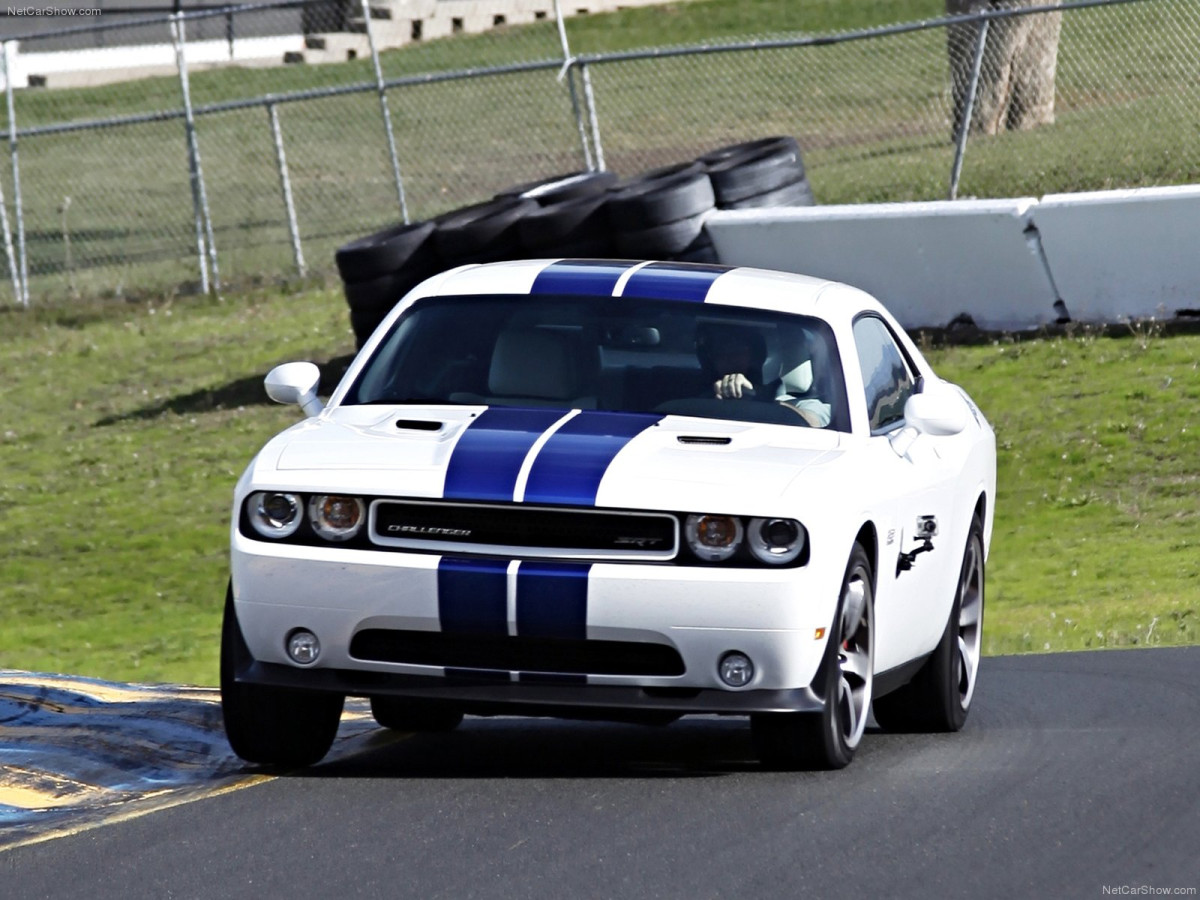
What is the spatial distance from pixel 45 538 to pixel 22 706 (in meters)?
7.11

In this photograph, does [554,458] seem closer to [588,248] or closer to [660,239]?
[588,248]

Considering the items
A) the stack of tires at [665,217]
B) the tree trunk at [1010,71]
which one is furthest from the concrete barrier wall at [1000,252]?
the tree trunk at [1010,71]

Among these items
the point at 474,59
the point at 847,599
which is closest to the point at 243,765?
the point at 847,599

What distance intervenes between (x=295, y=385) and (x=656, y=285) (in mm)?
1280

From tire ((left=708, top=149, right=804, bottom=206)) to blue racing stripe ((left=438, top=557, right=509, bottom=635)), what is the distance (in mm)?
11852

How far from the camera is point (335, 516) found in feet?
22.4

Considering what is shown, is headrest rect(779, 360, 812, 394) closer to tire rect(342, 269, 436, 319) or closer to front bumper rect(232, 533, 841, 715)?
front bumper rect(232, 533, 841, 715)

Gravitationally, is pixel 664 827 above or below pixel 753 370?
below

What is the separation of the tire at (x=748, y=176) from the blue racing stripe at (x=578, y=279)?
10.0 metres

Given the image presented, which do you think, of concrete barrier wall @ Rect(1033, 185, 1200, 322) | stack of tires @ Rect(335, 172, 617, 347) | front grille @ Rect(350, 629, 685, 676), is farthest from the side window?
stack of tires @ Rect(335, 172, 617, 347)

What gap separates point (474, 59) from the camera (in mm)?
41188

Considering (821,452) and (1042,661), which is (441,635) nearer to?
(821,452)

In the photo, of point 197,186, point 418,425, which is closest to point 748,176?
point 197,186

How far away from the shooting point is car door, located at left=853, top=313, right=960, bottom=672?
24.1 feet
